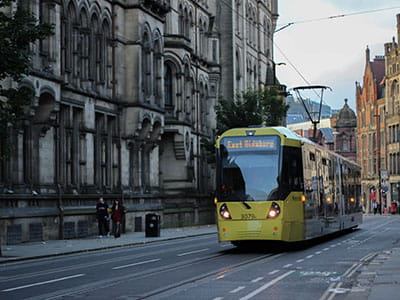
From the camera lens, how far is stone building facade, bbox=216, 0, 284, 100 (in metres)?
71.1

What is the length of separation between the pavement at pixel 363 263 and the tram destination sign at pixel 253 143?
4.17 m

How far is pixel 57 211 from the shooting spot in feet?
122

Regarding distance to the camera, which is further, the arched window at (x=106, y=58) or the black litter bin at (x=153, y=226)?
the arched window at (x=106, y=58)

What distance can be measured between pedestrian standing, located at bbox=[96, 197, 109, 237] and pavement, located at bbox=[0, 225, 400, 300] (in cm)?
36

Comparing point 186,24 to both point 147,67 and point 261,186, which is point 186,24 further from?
point 261,186

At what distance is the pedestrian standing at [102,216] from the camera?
3891 cm

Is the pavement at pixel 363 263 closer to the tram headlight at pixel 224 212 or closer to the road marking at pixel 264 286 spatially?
the road marking at pixel 264 286

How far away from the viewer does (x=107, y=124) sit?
4519cm

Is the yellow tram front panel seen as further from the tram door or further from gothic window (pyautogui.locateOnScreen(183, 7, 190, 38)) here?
gothic window (pyautogui.locateOnScreen(183, 7, 190, 38))

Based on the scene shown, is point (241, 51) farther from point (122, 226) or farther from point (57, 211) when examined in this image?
point (57, 211)

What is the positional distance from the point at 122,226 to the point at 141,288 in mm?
28768

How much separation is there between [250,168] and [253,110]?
116 ft

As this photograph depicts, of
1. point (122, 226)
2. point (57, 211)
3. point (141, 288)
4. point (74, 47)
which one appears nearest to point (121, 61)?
point (74, 47)

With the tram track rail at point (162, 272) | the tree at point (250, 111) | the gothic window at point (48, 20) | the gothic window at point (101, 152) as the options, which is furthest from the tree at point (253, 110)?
the tram track rail at point (162, 272)
